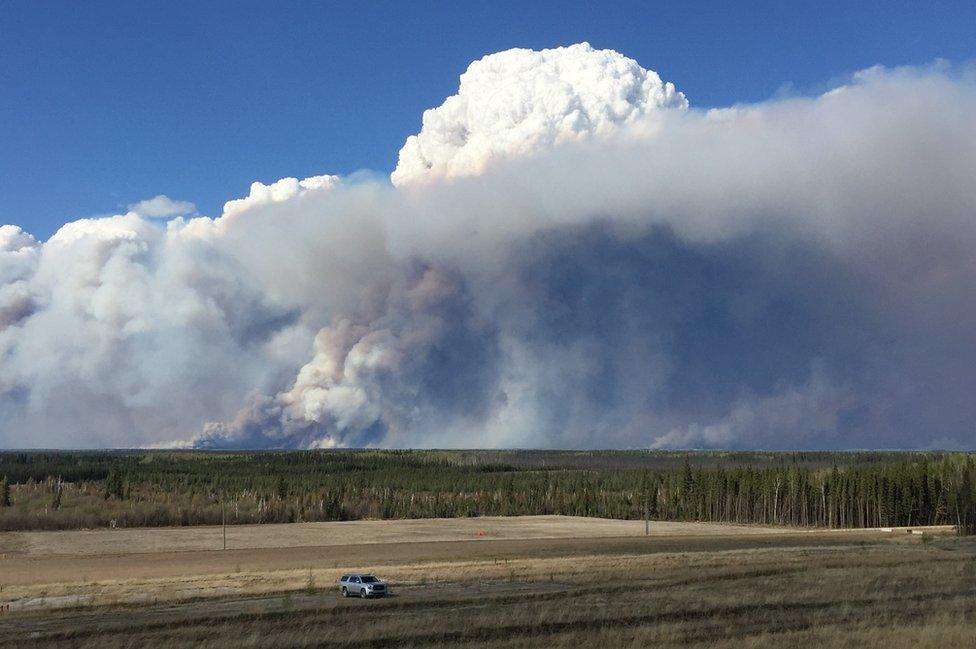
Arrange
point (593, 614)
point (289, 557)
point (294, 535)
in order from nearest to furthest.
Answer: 1. point (593, 614)
2. point (289, 557)
3. point (294, 535)

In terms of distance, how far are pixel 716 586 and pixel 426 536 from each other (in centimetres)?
11397

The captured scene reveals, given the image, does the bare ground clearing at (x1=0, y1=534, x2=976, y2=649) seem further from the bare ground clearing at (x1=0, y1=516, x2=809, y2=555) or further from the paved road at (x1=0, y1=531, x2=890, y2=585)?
the bare ground clearing at (x1=0, y1=516, x2=809, y2=555)

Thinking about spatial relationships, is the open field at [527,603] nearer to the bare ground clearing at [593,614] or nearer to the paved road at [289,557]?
the bare ground clearing at [593,614]

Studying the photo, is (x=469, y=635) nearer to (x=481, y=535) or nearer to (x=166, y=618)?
(x=166, y=618)

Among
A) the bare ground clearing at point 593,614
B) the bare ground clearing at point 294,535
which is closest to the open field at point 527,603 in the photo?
the bare ground clearing at point 593,614

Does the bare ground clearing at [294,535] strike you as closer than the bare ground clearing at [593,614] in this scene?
No

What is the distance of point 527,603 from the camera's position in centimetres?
4638

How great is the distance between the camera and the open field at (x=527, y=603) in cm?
3334

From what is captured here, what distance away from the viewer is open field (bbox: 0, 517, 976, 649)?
33.3 metres

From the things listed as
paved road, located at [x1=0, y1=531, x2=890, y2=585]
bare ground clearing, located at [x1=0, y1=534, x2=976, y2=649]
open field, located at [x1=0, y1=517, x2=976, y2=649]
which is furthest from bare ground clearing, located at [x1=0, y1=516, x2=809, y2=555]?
bare ground clearing, located at [x1=0, y1=534, x2=976, y2=649]

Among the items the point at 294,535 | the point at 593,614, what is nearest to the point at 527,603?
the point at 593,614

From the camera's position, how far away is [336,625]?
132 ft

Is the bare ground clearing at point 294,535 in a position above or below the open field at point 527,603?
below

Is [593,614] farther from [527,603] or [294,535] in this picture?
[294,535]
